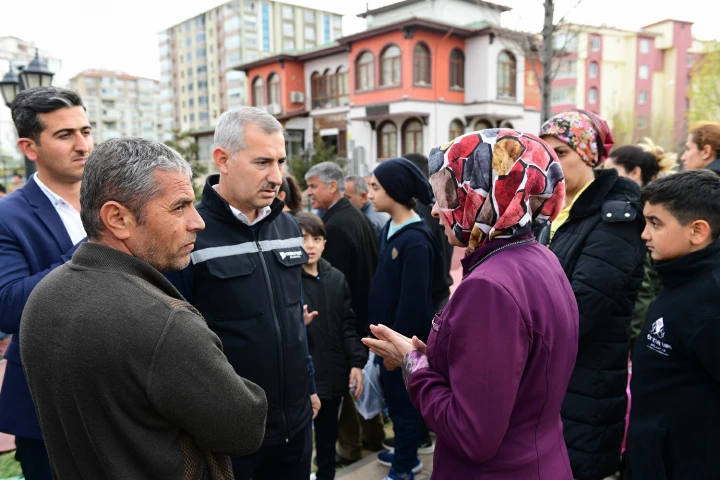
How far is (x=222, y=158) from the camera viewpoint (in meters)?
2.47

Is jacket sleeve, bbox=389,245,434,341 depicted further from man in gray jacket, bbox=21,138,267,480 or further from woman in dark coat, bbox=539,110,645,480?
man in gray jacket, bbox=21,138,267,480

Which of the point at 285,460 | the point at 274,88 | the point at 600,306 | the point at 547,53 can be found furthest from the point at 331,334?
the point at 274,88

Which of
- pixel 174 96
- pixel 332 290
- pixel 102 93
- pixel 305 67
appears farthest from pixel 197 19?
pixel 332 290

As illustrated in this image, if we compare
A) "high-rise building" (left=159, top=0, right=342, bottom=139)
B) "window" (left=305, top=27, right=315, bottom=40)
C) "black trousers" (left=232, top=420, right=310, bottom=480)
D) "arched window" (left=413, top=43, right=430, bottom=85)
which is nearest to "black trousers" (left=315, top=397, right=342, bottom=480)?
"black trousers" (left=232, top=420, right=310, bottom=480)

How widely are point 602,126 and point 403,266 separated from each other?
1.47 m

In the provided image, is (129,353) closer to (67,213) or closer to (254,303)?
(254,303)

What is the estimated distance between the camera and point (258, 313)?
7.48ft

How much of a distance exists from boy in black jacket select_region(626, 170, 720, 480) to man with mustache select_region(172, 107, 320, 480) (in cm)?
159

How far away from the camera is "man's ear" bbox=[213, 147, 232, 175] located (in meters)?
2.46

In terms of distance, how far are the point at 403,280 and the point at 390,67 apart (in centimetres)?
2511

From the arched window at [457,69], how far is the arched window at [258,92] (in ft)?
44.8

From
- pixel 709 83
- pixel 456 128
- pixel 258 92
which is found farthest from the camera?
pixel 258 92

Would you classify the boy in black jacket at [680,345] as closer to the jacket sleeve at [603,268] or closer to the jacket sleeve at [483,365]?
the jacket sleeve at [603,268]

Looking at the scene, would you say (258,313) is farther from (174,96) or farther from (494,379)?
(174,96)
